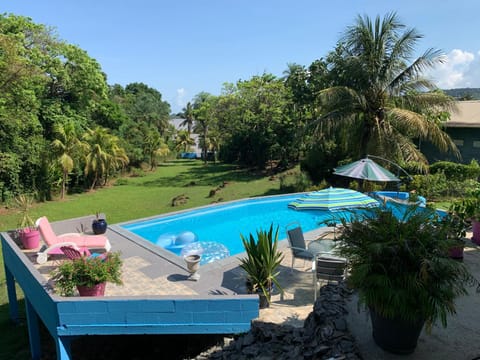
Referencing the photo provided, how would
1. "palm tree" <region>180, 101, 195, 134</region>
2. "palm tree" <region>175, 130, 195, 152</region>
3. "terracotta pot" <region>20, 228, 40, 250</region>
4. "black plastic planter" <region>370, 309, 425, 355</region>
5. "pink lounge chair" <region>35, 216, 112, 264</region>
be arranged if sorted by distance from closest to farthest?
"black plastic planter" <region>370, 309, 425, 355</region> < "pink lounge chair" <region>35, 216, 112, 264</region> < "terracotta pot" <region>20, 228, 40, 250</region> < "palm tree" <region>175, 130, 195, 152</region> < "palm tree" <region>180, 101, 195, 134</region>

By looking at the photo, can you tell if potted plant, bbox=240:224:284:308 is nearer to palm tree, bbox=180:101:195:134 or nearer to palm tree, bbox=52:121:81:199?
palm tree, bbox=52:121:81:199

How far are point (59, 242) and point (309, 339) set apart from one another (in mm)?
6727

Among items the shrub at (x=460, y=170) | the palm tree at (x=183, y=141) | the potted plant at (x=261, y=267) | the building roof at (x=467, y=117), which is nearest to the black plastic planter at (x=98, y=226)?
the potted plant at (x=261, y=267)

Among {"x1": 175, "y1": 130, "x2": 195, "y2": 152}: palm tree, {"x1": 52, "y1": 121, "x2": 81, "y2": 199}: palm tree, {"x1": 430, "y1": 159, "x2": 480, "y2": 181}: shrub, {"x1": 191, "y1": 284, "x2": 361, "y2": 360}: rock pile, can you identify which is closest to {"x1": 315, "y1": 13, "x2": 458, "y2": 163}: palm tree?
{"x1": 430, "y1": 159, "x2": 480, "y2": 181}: shrub

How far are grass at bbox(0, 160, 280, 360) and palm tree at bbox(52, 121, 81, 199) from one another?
1.93 metres

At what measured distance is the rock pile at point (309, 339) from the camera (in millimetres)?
4233

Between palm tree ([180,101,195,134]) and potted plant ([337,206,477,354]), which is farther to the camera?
palm tree ([180,101,195,134])

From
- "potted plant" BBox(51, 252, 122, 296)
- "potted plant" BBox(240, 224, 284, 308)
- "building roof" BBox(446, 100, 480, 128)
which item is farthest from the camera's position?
"building roof" BBox(446, 100, 480, 128)

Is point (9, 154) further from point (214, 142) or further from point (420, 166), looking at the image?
point (214, 142)

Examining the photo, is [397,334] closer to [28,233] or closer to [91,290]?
[91,290]

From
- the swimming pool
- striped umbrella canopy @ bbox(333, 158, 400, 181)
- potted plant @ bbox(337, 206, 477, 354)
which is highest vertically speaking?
striped umbrella canopy @ bbox(333, 158, 400, 181)

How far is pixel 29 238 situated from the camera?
8.83m

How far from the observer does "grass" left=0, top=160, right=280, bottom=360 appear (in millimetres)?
8684

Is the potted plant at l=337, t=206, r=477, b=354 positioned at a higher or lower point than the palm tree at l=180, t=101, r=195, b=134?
Answer: lower
